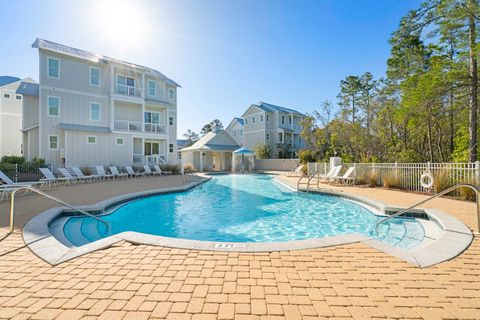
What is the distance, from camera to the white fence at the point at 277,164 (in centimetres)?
2745

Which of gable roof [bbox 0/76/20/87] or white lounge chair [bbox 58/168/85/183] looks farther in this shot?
gable roof [bbox 0/76/20/87]

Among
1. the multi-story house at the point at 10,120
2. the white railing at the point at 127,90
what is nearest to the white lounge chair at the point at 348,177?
the white railing at the point at 127,90

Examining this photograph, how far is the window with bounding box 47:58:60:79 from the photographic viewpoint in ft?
57.4

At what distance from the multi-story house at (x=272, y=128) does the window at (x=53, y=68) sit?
23.6 m

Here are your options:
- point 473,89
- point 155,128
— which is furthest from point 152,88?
point 473,89

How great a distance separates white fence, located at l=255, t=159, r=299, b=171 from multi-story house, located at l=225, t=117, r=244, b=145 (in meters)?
8.55

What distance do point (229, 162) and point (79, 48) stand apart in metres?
20.2

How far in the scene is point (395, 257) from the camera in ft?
11.2

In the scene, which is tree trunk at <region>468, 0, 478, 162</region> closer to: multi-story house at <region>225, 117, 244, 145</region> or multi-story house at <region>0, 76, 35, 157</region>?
multi-story house at <region>225, 117, 244, 145</region>

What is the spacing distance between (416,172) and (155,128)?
2027 centimetres

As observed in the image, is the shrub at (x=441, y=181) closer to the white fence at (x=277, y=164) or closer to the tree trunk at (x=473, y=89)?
the tree trunk at (x=473, y=89)

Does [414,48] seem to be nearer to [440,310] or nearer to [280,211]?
[280,211]

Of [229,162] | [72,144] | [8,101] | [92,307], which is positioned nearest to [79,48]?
[72,144]

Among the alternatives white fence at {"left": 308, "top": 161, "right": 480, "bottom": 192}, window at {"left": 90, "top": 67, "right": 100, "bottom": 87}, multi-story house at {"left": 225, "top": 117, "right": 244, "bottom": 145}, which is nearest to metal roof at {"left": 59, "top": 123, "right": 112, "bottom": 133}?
window at {"left": 90, "top": 67, "right": 100, "bottom": 87}
